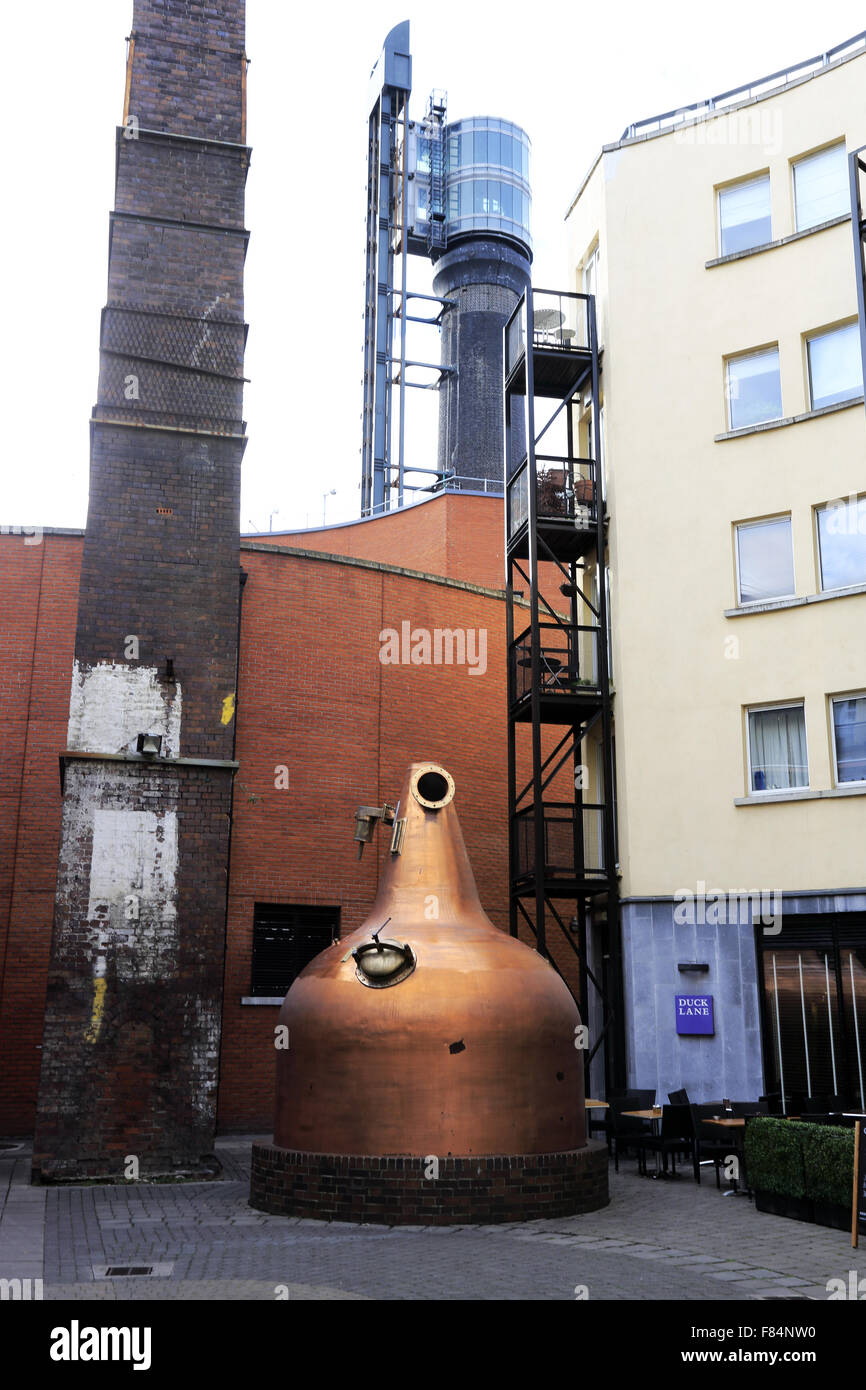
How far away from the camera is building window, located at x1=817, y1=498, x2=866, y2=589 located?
1917 cm

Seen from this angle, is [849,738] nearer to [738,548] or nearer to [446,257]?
[738,548]

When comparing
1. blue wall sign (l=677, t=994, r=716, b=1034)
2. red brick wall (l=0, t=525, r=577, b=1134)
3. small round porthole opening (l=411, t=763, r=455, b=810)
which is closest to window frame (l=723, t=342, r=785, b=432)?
red brick wall (l=0, t=525, r=577, b=1134)

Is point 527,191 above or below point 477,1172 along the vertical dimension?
above

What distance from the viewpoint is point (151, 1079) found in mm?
14555

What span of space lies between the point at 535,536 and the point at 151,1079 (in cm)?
1113

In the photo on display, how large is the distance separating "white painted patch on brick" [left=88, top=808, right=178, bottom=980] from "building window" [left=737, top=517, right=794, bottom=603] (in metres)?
10.4

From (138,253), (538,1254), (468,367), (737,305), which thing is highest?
(468,367)

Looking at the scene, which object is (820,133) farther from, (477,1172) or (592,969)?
(477,1172)

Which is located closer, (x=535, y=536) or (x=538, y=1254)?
(x=538, y=1254)

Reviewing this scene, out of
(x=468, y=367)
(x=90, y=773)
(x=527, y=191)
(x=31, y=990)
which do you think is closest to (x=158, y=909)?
(x=90, y=773)

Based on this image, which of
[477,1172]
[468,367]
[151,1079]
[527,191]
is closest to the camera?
[477,1172]

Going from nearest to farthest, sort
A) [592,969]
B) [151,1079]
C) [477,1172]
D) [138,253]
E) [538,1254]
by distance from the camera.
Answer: [538,1254], [477,1172], [151,1079], [138,253], [592,969]

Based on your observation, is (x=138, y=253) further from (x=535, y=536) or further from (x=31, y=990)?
(x=31, y=990)

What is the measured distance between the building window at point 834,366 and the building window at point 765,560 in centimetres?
208
